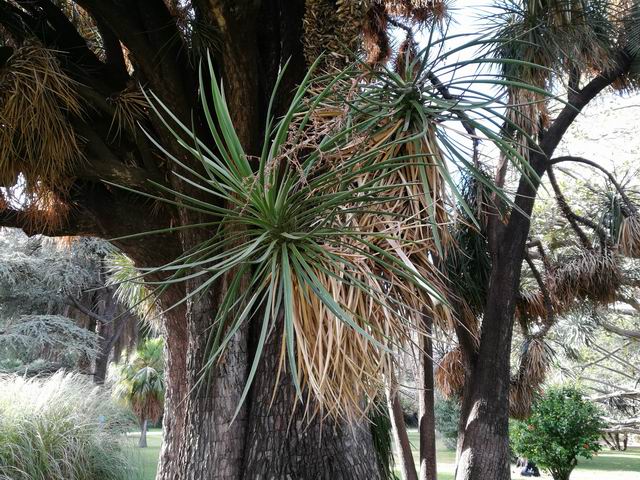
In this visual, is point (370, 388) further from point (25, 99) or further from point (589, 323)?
point (589, 323)

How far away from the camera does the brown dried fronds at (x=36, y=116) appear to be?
4582 mm

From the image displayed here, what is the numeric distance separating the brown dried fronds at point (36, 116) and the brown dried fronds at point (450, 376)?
214 inches

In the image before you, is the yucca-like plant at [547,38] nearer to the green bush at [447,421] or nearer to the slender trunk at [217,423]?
the slender trunk at [217,423]

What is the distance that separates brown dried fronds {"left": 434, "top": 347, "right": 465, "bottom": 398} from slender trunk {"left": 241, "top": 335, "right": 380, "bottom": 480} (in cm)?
423

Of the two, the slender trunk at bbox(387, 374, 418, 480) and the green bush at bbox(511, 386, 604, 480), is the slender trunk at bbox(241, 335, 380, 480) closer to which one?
the slender trunk at bbox(387, 374, 418, 480)

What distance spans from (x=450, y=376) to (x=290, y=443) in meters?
4.77

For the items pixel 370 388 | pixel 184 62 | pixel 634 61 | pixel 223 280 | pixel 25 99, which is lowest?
pixel 370 388

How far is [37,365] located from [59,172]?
57.7ft

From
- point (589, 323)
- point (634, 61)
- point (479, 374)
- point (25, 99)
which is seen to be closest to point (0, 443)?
point (25, 99)

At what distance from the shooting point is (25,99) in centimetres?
461

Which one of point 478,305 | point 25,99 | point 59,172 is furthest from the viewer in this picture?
point 478,305

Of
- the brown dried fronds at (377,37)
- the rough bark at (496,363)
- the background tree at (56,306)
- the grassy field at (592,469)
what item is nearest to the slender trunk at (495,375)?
the rough bark at (496,363)

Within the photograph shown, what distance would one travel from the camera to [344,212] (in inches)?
106

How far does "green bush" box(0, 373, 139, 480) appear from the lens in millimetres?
6730
